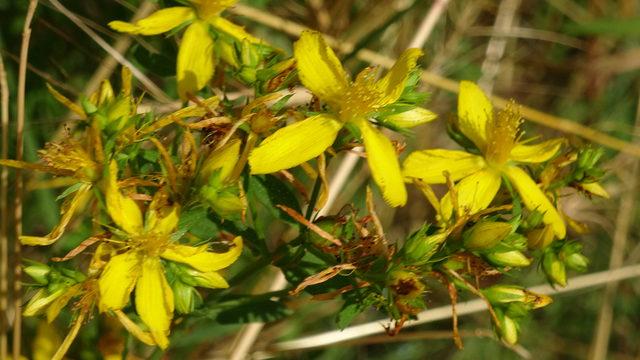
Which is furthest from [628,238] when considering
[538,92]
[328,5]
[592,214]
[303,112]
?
[303,112]

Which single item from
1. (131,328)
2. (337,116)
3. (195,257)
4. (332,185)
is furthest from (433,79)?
(131,328)

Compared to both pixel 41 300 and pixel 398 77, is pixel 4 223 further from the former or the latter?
pixel 398 77

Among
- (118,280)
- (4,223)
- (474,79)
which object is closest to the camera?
(118,280)

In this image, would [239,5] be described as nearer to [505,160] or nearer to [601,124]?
[505,160]

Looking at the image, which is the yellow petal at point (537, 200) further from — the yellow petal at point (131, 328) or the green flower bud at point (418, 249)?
the yellow petal at point (131, 328)

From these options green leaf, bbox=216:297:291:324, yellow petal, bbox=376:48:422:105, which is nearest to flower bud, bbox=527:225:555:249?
yellow petal, bbox=376:48:422:105

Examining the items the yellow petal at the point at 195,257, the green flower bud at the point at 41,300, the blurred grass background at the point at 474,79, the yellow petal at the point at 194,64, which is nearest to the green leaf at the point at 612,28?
the blurred grass background at the point at 474,79

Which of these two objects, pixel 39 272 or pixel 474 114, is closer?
pixel 39 272
